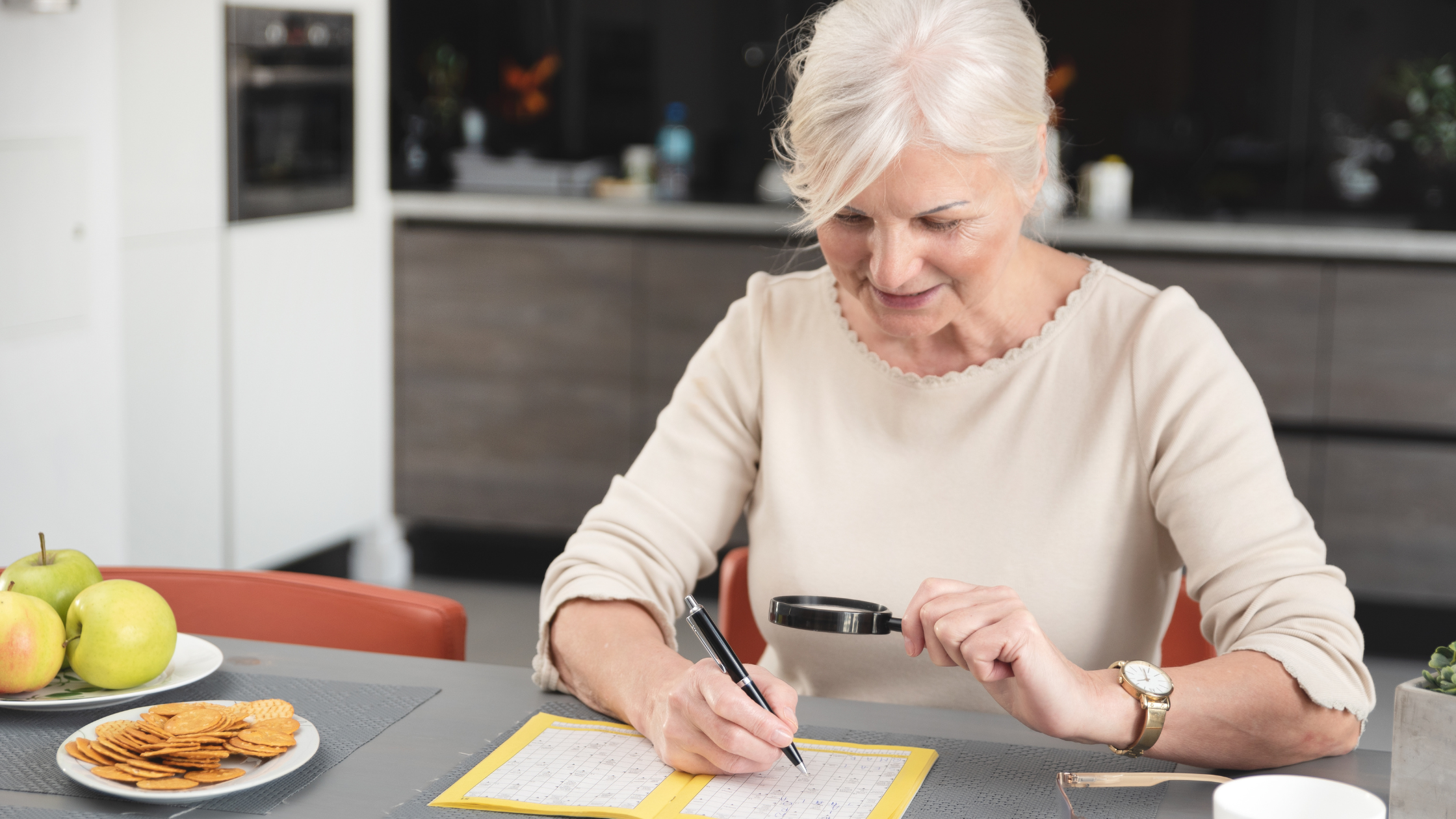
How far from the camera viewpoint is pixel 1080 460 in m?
1.45

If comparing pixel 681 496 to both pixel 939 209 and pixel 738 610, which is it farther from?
pixel 939 209

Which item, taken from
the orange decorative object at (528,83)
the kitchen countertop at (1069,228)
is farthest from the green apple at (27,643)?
the orange decorative object at (528,83)

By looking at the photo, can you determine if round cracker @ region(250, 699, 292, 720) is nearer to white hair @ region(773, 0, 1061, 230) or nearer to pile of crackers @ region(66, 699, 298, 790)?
pile of crackers @ region(66, 699, 298, 790)

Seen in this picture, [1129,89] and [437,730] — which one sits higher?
[1129,89]

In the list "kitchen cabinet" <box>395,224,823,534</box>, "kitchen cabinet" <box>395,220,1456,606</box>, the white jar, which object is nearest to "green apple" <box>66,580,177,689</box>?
"kitchen cabinet" <box>395,220,1456,606</box>

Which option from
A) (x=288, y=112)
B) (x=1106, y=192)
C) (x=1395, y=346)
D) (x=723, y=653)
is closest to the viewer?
(x=723, y=653)

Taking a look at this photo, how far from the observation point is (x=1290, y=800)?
3.01 feet

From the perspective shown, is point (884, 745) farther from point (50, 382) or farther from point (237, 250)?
point (237, 250)

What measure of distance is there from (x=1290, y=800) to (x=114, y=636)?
87 centimetres

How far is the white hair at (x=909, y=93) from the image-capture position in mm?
1270

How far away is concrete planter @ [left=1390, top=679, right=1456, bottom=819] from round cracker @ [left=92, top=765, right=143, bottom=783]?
2.70 feet

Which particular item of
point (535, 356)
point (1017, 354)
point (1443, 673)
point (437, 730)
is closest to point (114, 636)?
point (437, 730)

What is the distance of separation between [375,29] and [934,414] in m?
2.72

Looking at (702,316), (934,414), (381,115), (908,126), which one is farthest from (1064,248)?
(908,126)
